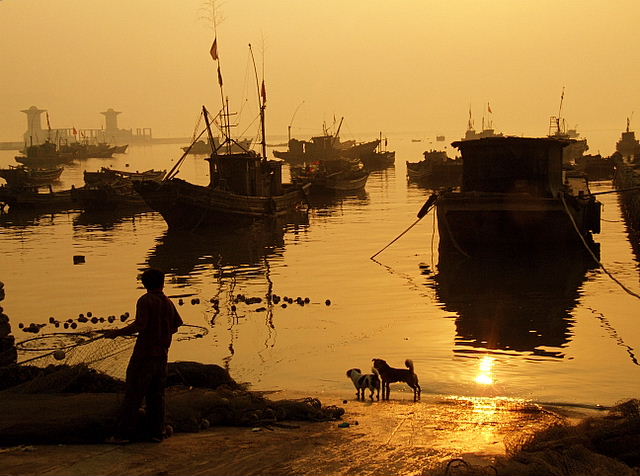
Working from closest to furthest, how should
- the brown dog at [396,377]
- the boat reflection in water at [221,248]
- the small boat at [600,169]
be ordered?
the brown dog at [396,377], the boat reflection in water at [221,248], the small boat at [600,169]

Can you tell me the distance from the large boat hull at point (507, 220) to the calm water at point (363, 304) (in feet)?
2.87

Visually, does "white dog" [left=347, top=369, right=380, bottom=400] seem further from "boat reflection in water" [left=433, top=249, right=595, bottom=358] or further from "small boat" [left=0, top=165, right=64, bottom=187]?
"small boat" [left=0, top=165, right=64, bottom=187]

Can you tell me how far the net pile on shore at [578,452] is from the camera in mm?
7289

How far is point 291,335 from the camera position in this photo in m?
16.9

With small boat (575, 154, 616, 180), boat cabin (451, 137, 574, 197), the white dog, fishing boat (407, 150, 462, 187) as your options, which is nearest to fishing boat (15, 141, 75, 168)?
fishing boat (407, 150, 462, 187)

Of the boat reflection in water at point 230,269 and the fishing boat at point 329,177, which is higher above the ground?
the fishing boat at point 329,177

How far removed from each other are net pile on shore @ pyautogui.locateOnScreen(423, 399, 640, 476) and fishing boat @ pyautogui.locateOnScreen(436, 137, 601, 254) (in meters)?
17.5

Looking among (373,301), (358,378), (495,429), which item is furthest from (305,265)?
(495,429)

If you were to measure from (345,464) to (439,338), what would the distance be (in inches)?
332

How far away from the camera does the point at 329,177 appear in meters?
63.0

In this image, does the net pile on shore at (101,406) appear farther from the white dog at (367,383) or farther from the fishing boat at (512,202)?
the fishing boat at (512,202)

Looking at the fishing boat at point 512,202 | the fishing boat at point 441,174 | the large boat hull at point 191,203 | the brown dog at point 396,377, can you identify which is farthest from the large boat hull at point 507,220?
the fishing boat at point 441,174

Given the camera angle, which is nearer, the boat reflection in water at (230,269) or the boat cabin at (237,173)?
the boat reflection in water at (230,269)

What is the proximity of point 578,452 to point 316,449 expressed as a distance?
8.11ft
